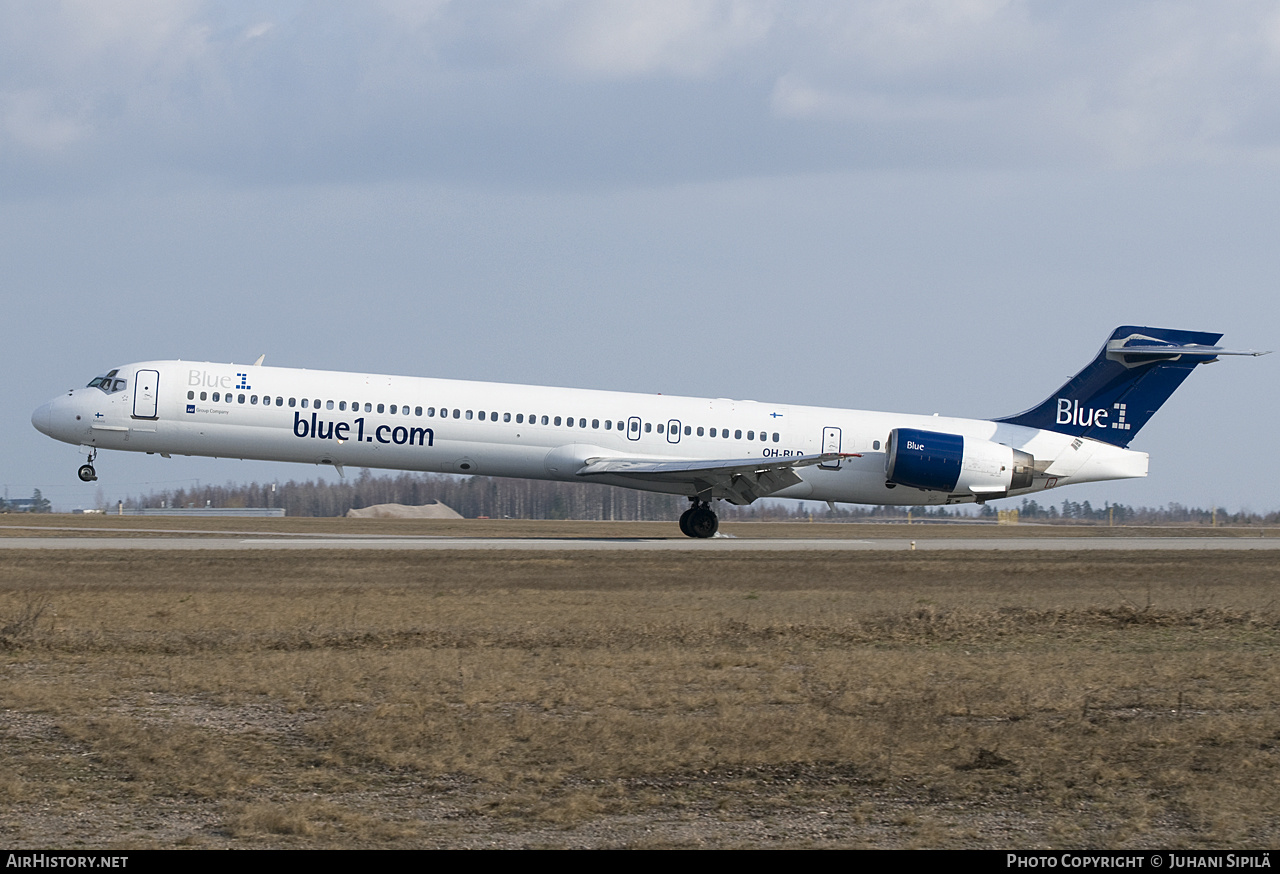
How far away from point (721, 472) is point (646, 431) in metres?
2.63

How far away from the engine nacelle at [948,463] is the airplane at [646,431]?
1.9 inches

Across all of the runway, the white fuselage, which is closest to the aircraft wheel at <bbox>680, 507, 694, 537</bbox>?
the runway

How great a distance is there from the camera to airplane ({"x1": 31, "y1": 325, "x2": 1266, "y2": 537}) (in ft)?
118

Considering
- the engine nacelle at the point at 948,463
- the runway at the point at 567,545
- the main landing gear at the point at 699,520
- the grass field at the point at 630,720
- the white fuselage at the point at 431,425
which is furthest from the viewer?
the main landing gear at the point at 699,520

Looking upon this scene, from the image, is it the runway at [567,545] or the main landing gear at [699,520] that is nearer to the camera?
the runway at [567,545]

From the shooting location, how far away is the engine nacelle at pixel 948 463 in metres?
38.3

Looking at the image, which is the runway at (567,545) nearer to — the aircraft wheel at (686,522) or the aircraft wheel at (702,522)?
Answer: the aircraft wheel at (702,522)

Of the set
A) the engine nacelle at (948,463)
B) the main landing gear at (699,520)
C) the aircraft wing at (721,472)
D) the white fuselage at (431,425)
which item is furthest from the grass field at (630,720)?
the main landing gear at (699,520)

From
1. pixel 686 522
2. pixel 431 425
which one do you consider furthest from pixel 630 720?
pixel 686 522

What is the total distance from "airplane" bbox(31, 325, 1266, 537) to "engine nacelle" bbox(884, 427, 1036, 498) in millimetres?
49

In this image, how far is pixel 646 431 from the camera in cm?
3803
